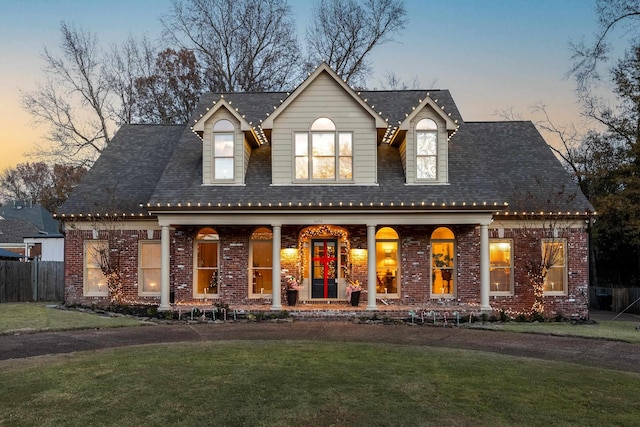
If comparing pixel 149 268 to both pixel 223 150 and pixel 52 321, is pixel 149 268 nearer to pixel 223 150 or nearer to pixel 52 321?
pixel 52 321

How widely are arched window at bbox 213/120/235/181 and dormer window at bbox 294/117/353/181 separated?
2.20 metres

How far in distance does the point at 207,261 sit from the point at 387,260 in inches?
246

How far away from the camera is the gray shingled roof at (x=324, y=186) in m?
16.8

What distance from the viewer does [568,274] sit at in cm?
1791

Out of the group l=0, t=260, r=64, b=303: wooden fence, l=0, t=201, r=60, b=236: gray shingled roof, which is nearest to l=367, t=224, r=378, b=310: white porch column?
l=0, t=260, r=64, b=303: wooden fence

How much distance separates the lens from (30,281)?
960 inches

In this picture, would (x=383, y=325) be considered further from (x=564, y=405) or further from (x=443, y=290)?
(x=564, y=405)

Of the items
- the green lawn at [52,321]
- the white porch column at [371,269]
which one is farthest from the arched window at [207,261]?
the white porch column at [371,269]

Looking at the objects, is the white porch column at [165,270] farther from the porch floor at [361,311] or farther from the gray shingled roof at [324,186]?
the gray shingled roof at [324,186]

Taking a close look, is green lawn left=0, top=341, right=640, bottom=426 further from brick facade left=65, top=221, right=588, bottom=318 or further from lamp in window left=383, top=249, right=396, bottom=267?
lamp in window left=383, top=249, right=396, bottom=267

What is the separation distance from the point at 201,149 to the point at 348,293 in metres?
7.49

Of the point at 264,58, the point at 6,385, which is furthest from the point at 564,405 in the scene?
the point at 264,58

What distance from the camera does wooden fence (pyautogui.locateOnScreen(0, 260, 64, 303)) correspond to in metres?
23.2

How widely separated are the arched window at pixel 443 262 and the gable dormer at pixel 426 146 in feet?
6.30
